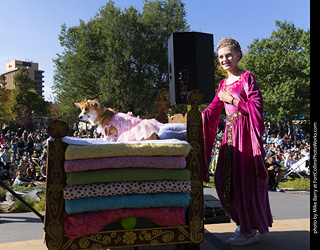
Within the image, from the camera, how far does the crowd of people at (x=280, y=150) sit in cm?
1068

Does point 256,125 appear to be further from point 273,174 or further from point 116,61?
point 116,61

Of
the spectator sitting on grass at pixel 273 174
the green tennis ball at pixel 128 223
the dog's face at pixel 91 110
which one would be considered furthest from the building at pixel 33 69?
the green tennis ball at pixel 128 223

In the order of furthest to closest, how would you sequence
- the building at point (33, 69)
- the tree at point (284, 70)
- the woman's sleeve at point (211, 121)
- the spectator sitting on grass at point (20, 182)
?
the building at point (33, 69)
the tree at point (284, 70)
the spectator sitting on grass at point (20, 182)
the woman's sleeve at point (211, 121)

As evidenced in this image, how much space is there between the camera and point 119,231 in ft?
8.01

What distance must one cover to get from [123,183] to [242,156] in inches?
50.7

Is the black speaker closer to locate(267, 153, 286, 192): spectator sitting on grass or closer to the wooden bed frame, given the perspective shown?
locate(267, 153, 286, 192): spectator sitting on grass

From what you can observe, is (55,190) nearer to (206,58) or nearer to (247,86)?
(247,86)

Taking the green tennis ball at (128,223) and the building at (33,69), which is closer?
the green tennis ball at (128,223)

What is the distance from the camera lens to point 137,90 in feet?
80.5

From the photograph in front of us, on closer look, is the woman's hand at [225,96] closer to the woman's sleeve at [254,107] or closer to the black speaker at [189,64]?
the woman's sleeve at [254,107]

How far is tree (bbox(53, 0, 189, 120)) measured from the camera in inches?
962

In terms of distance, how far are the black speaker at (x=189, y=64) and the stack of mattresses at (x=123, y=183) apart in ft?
15.7

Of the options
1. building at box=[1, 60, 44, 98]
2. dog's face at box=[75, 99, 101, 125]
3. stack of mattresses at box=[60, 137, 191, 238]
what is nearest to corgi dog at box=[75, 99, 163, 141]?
dog's face at box=[75, 99, 101, 125]
